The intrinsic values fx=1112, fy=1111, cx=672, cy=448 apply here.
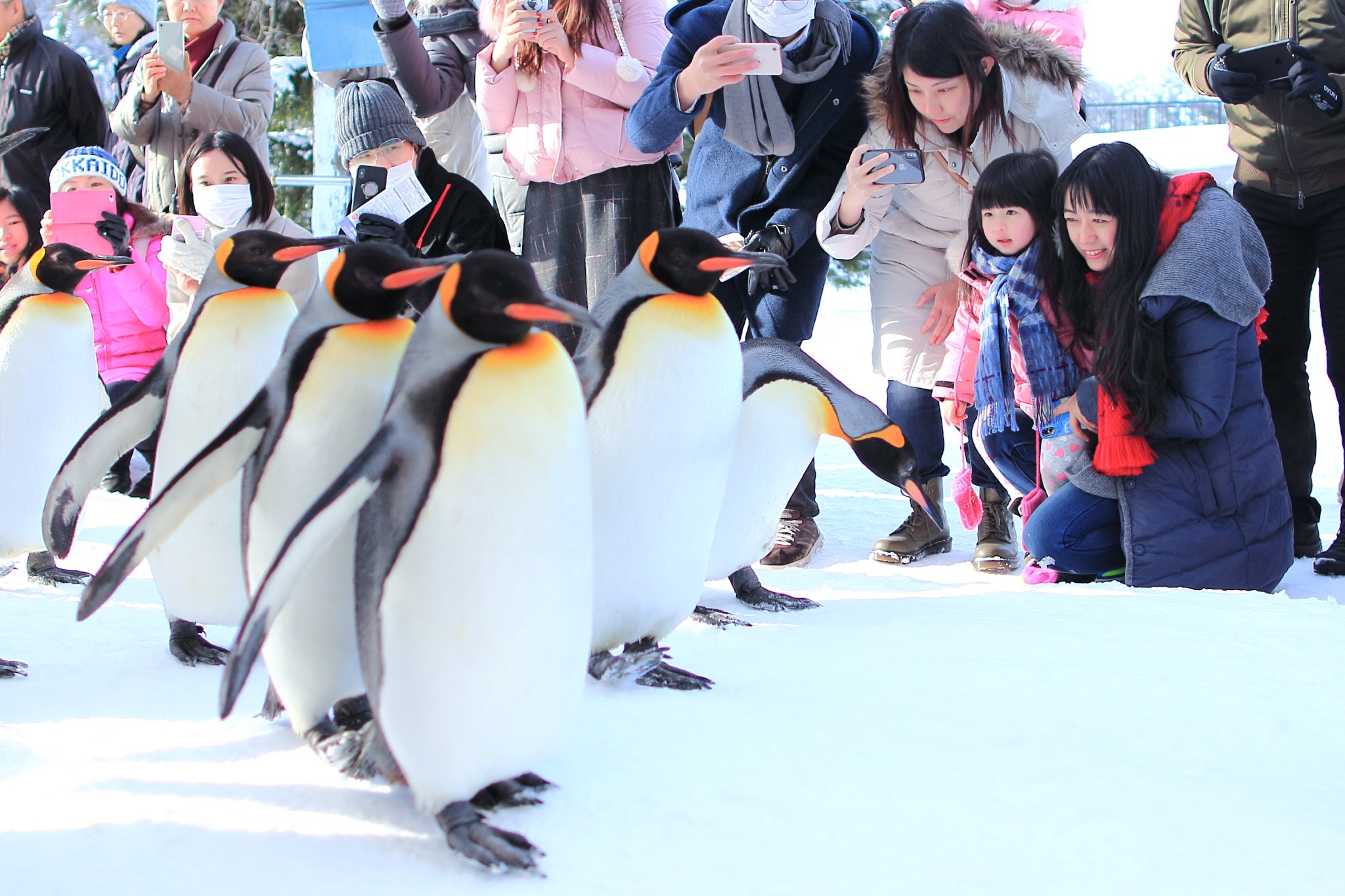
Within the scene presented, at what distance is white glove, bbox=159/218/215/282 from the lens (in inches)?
110

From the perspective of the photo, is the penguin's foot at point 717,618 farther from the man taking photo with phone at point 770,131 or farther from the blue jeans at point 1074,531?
the blue jeans at point 1074,531

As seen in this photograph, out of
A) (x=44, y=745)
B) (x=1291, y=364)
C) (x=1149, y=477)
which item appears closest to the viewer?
(x=44, y=745)

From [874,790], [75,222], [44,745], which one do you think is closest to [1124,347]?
[874,790]

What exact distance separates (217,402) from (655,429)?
57cm

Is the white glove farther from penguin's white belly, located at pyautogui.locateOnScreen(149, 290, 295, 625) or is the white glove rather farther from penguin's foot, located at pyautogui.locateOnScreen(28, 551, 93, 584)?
penguin's white belly, located at pyautogui.locateOnScreen(149, 290, 295, 625)

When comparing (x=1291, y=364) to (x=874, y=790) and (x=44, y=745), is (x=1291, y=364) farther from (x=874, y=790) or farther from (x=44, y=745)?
(x=44, y=745)

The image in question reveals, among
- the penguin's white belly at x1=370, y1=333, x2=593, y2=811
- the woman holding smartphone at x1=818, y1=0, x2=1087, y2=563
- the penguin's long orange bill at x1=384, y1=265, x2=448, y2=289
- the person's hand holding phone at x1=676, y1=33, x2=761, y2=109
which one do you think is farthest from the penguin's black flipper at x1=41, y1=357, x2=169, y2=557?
the woman holding smartphone at x1=818, y1=0, x2=1087, y2=563

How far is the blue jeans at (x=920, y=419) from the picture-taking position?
9.07 ft

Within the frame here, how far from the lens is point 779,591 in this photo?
2109 mm

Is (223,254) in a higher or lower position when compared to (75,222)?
lower

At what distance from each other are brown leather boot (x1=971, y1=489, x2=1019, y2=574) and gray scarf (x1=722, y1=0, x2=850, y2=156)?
3.28 feet

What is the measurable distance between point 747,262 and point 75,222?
7.81ft

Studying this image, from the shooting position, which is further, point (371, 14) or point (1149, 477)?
point (371, 14)

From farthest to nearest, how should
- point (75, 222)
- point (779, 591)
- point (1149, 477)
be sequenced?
point (75, 222) → point (1149, 477) → point (779, 591)
